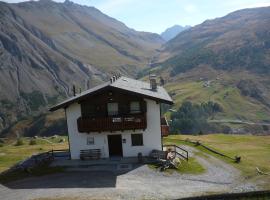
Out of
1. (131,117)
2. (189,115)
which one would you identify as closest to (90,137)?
(131,117)

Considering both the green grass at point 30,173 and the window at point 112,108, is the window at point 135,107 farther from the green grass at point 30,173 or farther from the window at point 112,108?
the green grass at point 30,173

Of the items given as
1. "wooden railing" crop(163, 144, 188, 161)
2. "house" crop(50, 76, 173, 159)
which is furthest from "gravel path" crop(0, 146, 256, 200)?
"wooden railing" crop(163, 144, 188, 161)

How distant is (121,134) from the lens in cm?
4925

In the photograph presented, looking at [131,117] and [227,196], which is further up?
[131,117]

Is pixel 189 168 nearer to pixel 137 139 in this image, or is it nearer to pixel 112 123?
pixel 137 139

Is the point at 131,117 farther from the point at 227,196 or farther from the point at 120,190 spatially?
the point at 227,196

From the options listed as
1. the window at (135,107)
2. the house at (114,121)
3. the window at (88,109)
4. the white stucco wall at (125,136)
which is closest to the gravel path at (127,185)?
the white stucco wall at (125,136)

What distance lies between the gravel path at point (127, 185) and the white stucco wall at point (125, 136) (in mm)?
4431

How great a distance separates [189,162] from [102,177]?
11.8 meters

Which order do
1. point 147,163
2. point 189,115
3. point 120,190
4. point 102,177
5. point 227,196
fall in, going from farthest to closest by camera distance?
point 189,115, point 147,163, point 102,177, point 120,190, point 227,196

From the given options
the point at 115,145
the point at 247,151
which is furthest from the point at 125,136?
the point at 247,151

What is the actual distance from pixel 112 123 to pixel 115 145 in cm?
354

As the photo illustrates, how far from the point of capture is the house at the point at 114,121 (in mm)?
47625

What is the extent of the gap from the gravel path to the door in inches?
215
